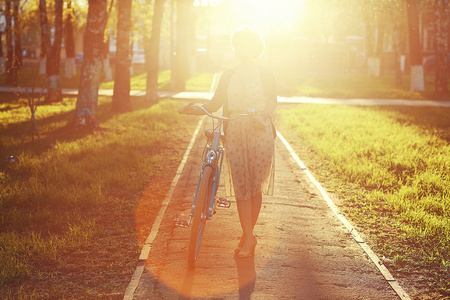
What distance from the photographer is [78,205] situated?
786cm

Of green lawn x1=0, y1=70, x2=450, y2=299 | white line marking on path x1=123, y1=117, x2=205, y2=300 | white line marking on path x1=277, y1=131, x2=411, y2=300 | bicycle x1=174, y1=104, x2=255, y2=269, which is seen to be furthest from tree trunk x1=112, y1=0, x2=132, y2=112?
bicycle x1=174, y1=104, x2=255, y2=269

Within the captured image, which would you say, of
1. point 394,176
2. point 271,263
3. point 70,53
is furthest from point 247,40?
point 70,53

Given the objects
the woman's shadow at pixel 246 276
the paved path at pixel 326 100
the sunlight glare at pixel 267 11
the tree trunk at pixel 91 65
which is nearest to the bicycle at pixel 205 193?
the woman's shadow at pixel 246 276

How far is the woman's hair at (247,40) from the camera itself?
556cm

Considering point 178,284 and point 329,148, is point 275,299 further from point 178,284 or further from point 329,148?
point 329,148

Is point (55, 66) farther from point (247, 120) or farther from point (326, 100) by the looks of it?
point (247, 120)

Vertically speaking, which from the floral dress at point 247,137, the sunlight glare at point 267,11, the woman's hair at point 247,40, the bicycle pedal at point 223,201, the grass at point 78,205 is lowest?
the grass at point 78,205

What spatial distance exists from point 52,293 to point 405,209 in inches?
185

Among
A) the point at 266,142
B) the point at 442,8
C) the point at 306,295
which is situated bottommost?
the point at 306,295

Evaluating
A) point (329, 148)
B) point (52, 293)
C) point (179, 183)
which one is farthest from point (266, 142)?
point (329, 148)

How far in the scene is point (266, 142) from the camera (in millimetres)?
5648

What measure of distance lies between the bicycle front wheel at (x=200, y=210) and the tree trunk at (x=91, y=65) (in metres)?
9.45

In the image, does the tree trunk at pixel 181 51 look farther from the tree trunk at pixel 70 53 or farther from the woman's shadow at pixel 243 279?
the woman's shadow at pixel 243 279

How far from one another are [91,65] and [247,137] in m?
9.48
